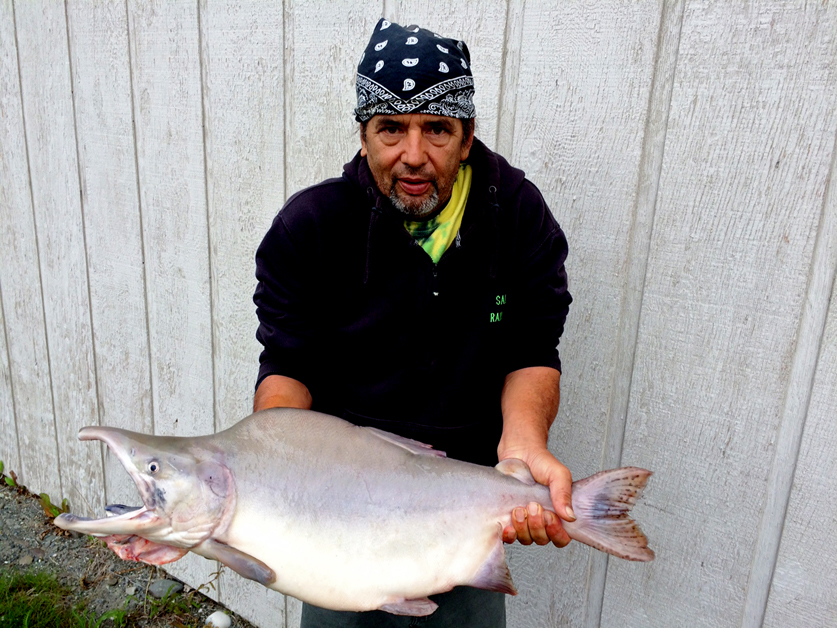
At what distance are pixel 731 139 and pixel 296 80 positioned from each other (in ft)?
4.98

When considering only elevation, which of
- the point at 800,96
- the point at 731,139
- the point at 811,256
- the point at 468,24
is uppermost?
the point at 468,24

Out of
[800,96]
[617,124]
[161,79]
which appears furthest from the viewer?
[161,79]

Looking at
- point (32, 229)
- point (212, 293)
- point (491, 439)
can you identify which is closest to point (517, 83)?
point (491, 439)

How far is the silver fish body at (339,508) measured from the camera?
1470 mm

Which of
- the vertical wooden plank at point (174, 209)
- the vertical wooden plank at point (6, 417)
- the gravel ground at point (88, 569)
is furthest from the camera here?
the vertical wooden plank at point (6, 417)

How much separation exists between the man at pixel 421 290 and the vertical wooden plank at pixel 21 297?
2409 mm

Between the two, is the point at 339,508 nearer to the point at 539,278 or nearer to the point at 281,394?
the point at 281,394

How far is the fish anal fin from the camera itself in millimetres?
1604

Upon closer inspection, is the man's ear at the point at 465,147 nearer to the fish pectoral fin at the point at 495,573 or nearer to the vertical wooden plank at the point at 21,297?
the fish pectoral fin at the point at 495,573

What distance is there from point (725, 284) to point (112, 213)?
8.82 ft

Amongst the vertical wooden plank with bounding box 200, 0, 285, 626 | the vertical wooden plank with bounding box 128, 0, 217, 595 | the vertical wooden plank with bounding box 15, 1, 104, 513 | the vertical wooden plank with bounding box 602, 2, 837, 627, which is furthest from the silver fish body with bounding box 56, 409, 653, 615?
the vertical wooden plank with bounding box 15, 1, 104, 513

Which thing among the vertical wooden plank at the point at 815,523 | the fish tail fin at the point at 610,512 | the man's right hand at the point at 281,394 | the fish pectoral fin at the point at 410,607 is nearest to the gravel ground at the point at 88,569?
the man's right hand at the point at 281,394

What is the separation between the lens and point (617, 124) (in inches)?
76.2

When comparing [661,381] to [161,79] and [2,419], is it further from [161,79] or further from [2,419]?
[2,419]
